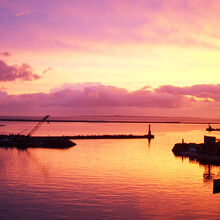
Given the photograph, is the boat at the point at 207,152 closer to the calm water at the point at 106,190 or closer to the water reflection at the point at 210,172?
the water reflection at the point at 210,172

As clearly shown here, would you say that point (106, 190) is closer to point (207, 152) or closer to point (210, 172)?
point (210, 172)

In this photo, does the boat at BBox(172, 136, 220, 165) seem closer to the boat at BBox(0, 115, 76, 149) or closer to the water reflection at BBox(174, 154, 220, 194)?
the water reflection at BBox(174, 154, 220, 194)

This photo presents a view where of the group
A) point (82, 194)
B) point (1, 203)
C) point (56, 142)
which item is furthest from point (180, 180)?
point (56, 142)

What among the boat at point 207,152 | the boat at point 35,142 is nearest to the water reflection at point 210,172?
the boat at point 207,152

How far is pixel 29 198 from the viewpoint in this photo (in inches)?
1601

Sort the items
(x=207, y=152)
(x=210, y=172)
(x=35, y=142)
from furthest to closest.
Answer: (x=35, y=142) → (x=207, y=152) → (x=210, y=172)

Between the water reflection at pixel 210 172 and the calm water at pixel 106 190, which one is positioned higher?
the calm water at pixel 106 190

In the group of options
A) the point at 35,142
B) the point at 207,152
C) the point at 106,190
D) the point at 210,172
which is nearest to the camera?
the point at 106,190

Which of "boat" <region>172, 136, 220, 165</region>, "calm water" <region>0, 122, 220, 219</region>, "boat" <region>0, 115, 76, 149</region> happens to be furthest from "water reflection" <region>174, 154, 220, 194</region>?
"boat" <region>0, 115, 76, 149</region>

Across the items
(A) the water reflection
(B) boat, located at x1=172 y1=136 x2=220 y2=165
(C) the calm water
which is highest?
(B) boat, located at x1=172 y1=136 x2=220 y2=165

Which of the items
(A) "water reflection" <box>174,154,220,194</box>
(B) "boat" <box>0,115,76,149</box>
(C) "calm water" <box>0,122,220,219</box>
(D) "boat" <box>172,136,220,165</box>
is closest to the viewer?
(C) "calm water" <box>0,122,220,219</box>

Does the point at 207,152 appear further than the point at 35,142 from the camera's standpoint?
No

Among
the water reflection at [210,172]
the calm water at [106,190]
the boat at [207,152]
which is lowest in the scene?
the water reflection at [210,172]

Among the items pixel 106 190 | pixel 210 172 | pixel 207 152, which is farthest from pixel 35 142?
pixel 106 190
